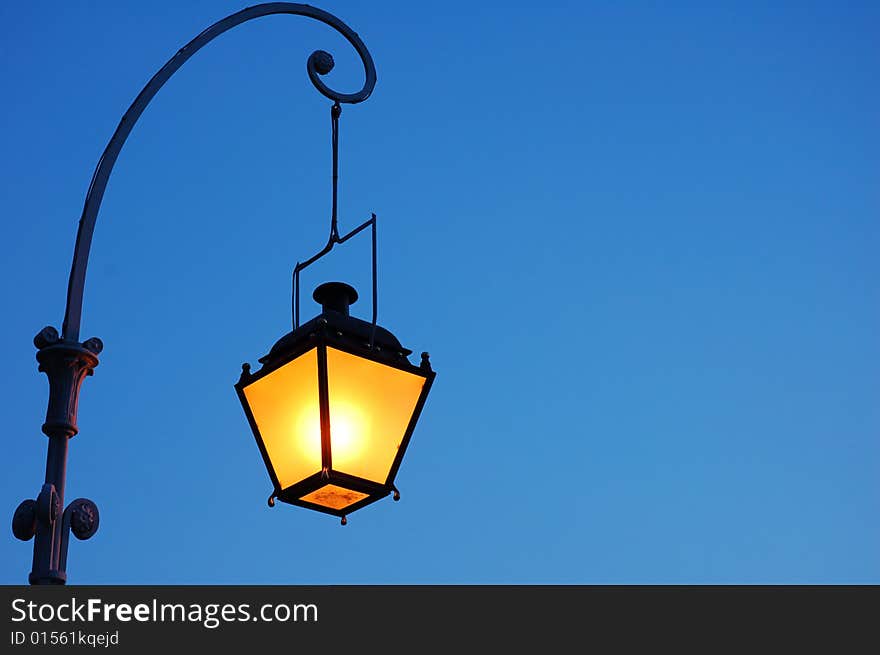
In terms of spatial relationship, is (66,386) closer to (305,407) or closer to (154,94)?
(305,407)

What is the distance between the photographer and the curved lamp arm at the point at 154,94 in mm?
4906

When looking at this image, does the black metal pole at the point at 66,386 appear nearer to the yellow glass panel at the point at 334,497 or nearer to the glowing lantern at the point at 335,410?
the glowing lantern at the point at 335,410


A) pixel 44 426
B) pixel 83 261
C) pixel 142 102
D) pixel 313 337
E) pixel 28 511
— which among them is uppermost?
pixel 142 102

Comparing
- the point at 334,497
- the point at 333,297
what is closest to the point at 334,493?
the point at 334,497

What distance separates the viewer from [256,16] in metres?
6.21

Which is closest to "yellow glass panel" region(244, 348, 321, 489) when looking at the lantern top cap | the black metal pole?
the lantern top cap

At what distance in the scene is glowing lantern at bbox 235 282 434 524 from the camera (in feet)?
15.6

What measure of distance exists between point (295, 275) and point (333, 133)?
0.88 metres

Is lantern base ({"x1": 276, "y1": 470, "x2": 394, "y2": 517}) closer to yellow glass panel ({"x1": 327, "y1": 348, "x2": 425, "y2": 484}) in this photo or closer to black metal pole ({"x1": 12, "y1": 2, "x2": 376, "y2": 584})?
yellow glass panel ({"x1": 327, "y1": 348, "x2": 425, "y2": 484})

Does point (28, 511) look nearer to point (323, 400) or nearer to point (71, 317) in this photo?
point (71, 317)

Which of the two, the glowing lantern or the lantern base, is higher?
the glowing lantern

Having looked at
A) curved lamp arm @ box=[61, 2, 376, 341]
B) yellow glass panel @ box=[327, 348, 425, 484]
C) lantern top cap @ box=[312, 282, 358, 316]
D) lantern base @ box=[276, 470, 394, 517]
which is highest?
curved lamp arm @ box=[61, 2, 376, 341]

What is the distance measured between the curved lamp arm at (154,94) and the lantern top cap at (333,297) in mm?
1025
